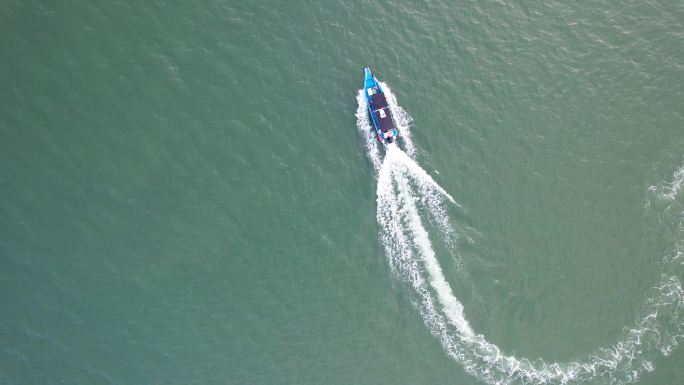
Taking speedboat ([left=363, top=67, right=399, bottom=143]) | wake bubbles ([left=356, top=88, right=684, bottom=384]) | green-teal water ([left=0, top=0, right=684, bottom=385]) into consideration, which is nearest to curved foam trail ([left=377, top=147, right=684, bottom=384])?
wake bubbles ([left=356, top=88, right=684, bottom=384])

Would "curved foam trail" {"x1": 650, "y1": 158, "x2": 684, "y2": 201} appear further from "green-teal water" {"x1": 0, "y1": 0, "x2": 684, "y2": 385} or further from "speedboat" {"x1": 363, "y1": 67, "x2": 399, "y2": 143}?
"speedboat" {"x1": 363, "y1": 67, "x2": 399, "y2": 143}

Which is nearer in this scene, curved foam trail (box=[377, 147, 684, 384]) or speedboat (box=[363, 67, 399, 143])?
curved foam trail (box=[377, 147, 684, 384])

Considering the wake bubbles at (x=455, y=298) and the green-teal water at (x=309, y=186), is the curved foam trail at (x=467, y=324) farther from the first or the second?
the green-teal water at (x=309, y=186)

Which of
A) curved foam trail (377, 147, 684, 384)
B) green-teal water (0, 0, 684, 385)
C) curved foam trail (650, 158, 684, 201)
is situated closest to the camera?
green-teal water (0, 0, 684, 385)

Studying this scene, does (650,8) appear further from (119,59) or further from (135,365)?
(135,365)

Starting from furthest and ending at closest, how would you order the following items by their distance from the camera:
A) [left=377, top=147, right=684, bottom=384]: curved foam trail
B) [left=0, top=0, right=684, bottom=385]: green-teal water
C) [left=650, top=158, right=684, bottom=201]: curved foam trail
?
[left=650, top=158, right=684, bottom=201]: curved foam trail
[left=377, top=147, right=684, bottom=384]: curved foam trail
[left=0, top=0, right=684, bottom=385]: green-teal water

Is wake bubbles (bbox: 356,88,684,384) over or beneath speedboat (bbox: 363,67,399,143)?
beneath

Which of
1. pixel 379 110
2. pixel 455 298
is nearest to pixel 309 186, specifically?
pixel 379 110

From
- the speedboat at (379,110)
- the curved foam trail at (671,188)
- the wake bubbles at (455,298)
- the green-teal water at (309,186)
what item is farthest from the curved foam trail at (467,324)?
the curved foam trail at (671,188)
